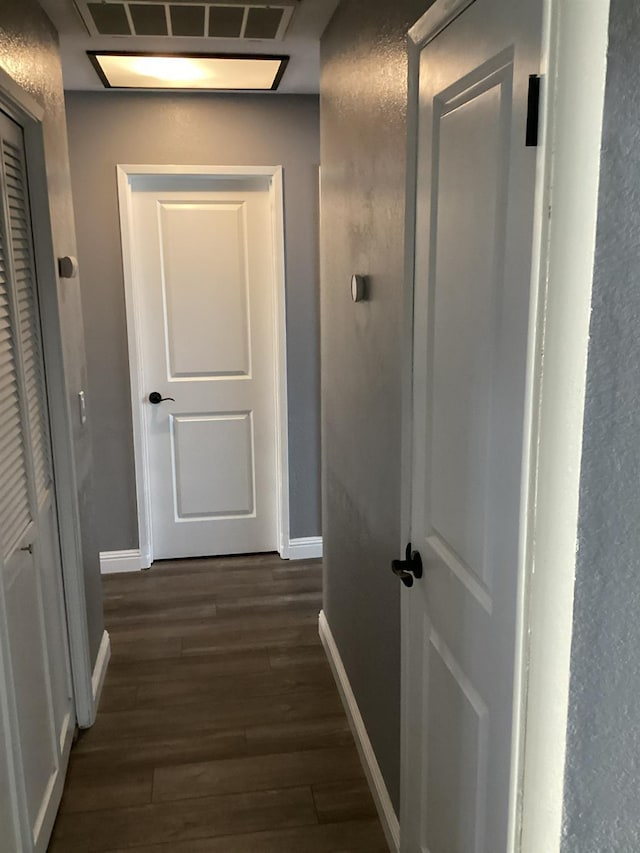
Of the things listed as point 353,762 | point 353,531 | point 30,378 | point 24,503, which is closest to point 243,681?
point 353,762

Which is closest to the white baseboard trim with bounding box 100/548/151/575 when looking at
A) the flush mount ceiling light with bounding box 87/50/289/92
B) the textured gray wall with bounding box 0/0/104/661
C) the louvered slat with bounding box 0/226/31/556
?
the textured gray wall with bounding box 0/0/104/661

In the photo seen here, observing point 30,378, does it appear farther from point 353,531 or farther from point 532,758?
point 532,758

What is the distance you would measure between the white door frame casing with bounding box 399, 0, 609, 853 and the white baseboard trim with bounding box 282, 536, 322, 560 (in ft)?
9.89

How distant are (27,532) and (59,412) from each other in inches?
18.6

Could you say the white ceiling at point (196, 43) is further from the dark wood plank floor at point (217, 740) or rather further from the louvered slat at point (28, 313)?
the dark wood plank floor at point (217, 740)

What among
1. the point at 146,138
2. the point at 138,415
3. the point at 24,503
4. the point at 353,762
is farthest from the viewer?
the point at 138,415

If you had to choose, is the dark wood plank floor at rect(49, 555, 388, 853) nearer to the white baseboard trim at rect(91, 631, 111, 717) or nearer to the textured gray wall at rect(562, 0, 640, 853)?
the white baseboard trim at rect(91, 631, 111, 717)

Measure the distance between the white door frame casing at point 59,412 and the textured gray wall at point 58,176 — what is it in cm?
7

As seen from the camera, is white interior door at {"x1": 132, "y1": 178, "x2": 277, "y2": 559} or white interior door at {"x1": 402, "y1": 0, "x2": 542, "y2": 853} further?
white interior door at {"x1": 132, "y1": 178, "x2": 277, "y2": 559}

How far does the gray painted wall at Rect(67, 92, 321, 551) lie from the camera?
3.54 meters

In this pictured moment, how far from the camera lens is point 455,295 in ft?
4.48

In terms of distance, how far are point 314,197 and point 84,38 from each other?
138cm

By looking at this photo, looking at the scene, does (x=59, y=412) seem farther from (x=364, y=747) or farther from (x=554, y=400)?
(x=554, y=400)

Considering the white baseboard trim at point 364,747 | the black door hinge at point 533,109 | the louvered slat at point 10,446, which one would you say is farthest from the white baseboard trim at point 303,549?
the black door hinge at point 533,109
